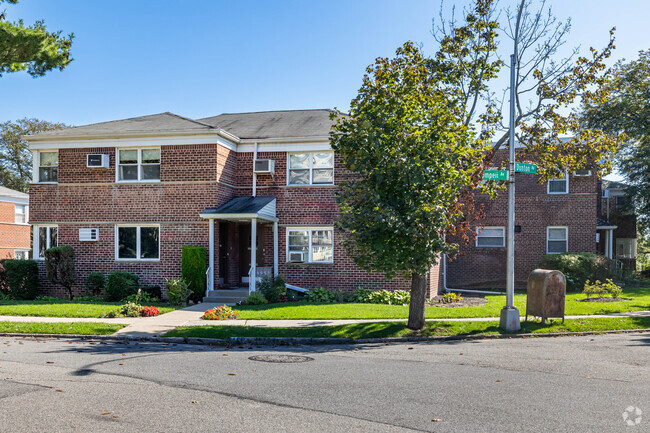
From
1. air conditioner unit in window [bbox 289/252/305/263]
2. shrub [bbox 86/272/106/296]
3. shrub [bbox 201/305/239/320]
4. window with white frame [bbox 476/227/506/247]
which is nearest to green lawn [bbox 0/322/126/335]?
shrub [bbox 201/305/239/320]

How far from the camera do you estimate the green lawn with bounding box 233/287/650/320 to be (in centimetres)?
1578

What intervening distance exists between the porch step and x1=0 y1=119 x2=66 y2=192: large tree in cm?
3321

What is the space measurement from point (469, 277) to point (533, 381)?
18.9 meters

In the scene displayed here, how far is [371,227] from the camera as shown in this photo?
1284cm

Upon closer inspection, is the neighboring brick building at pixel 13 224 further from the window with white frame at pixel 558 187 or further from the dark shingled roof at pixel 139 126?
the window with white frame at pixel 558 187

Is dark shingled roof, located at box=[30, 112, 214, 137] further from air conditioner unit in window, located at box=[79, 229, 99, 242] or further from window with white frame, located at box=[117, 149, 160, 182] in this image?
air conditioner unit in window, located at box=[79, 229, 99, 242]

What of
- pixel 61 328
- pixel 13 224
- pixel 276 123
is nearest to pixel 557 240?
pixel 276 123

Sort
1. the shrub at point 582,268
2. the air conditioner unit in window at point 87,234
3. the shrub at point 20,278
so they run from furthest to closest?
1. the shrub at point 582,268
2. the air conditioner unit in window at point 87,234
3. the shrub at point 20,278

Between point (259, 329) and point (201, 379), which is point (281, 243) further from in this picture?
point (201, 379)

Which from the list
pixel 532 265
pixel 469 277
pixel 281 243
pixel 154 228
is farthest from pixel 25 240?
pixel 532 265

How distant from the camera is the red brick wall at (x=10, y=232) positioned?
35.7 meters

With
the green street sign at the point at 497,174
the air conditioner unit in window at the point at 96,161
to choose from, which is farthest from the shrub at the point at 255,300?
the green street sign at the point at 497,174

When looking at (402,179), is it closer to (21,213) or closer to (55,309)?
(55,309)

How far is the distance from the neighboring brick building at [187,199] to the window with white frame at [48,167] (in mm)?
52
